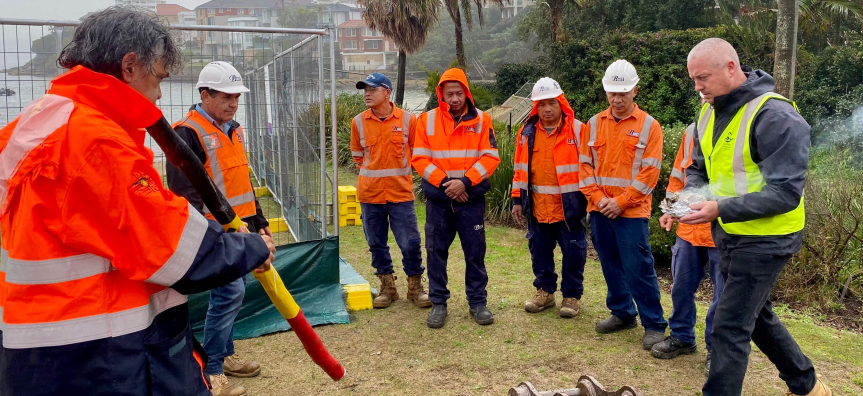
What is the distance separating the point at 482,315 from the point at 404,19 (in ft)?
63.9

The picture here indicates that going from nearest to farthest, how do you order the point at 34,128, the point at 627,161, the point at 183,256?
the point at 34,128 < the point at 183,256 < the point at 627,161

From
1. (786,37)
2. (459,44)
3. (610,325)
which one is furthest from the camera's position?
(459,44)

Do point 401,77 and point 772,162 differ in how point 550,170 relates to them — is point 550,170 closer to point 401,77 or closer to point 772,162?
point 772,162

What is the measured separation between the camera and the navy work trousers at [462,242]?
585 cm

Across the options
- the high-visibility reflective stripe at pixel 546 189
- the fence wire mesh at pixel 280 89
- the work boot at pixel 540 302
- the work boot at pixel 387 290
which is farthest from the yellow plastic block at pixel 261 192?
the high-visibility reflective stripe at pixel 546 189

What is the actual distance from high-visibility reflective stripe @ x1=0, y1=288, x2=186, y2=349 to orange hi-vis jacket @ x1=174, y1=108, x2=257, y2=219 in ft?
7.36

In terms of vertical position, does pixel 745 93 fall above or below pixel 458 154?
above

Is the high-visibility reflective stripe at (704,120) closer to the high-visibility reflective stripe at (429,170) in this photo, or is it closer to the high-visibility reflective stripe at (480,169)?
the high-visibility reflective stripe at (480,169)

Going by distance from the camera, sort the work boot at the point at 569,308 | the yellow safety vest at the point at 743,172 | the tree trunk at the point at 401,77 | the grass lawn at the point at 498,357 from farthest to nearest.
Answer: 1. the tree trunk at the point at 401,77
2. the work boot at the point at 569,308
3. the grass lawn at the point at 498,357
4. the yellow safety vest at the point at 743,172

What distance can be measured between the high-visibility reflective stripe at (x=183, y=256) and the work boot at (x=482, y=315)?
4004 millimetres

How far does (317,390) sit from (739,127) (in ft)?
10.1

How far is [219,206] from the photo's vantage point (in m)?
2.71

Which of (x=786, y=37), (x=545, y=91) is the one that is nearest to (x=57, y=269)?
(x=545, y=91)

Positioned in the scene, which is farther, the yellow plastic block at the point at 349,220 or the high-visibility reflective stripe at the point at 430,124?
the yellow plastic block at the point at 349,220
